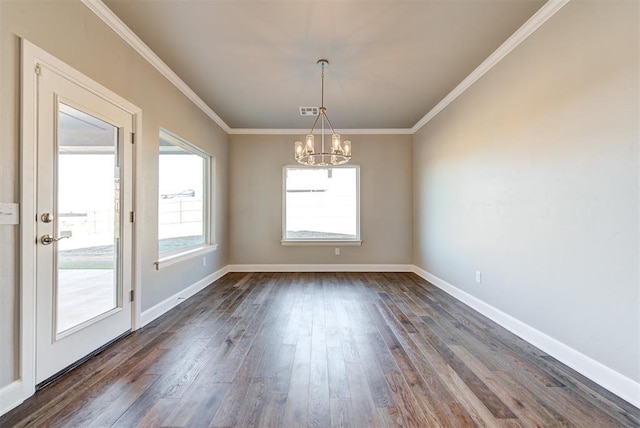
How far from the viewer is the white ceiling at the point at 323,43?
2252mm

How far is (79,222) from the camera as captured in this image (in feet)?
6.98

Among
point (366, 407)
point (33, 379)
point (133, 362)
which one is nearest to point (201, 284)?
point (133, 362)

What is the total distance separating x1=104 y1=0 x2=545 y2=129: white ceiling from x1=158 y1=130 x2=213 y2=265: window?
33.8 inches

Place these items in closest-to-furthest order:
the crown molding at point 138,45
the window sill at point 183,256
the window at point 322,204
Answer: the crown molding at point 138,45 → the window sill at point 183,256 → the window at point 322,204

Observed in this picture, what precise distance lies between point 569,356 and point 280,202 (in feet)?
14.5

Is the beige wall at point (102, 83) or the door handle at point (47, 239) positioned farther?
the door handle at point (47, 239)

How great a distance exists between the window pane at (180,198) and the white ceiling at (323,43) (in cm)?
89

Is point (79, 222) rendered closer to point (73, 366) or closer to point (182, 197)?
point (73, 366)

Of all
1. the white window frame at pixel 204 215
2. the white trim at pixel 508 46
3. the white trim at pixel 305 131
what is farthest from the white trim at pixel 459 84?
the white window frame at pixel 204 215

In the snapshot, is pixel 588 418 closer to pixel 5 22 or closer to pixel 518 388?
pixel 518 388

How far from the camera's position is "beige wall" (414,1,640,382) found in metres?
1.75

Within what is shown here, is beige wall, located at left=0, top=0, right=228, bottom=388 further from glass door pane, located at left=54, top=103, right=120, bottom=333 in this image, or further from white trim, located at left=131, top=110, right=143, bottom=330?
glass door pane, located at left=54, top=103, right=120, bottom=333

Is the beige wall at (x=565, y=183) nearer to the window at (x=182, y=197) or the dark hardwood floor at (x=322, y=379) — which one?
the dark hardwood floor at (x=322, y=379)

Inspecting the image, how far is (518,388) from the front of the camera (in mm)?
1814
